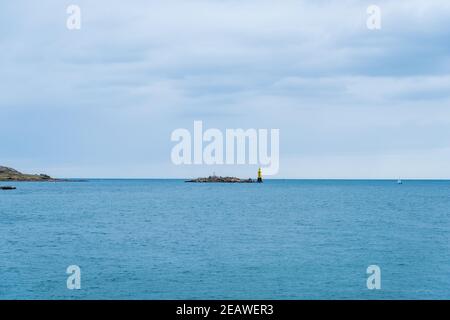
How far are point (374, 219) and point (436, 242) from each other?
3079 cm

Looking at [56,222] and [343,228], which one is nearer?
[343,228]

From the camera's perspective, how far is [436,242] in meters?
63.8

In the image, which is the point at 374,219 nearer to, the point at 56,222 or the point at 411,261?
the point at 411,261

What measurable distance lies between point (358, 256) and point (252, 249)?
1203cm

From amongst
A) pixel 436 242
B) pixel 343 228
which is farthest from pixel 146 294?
pixel 343 228

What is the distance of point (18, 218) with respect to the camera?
9500cm
